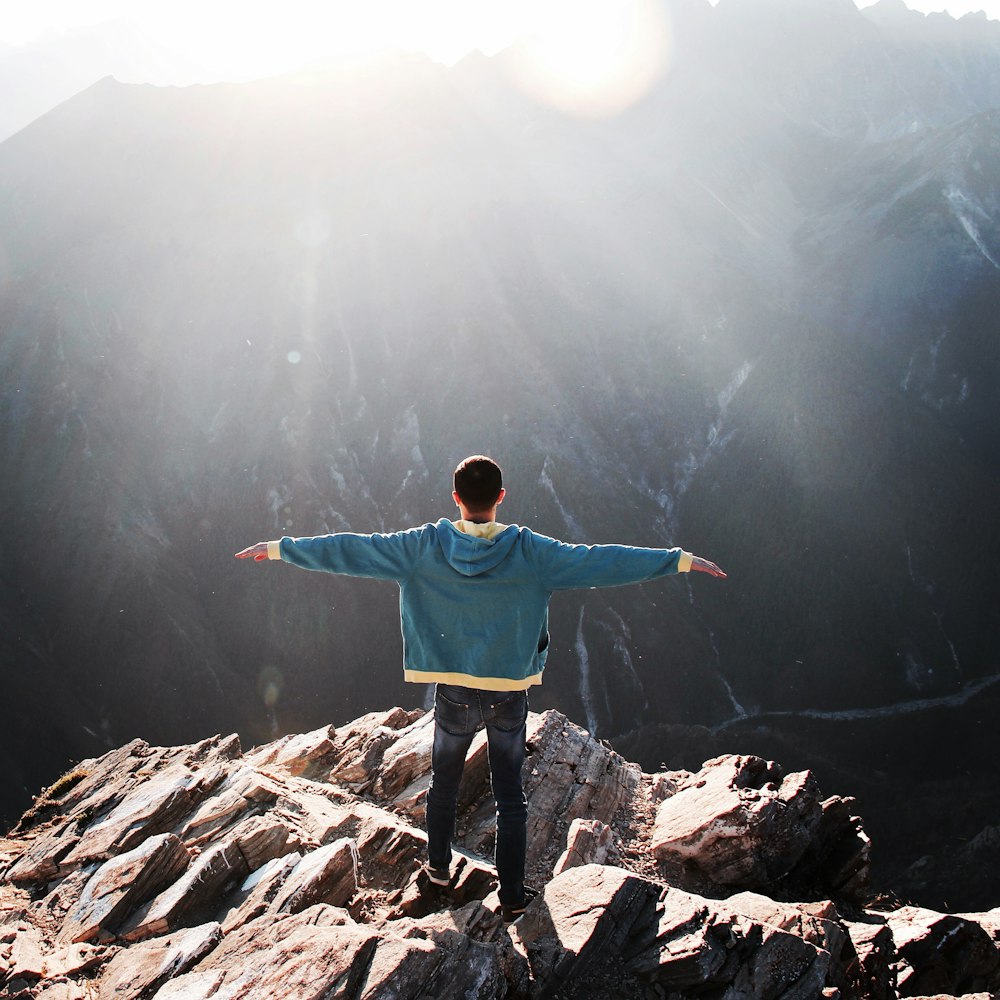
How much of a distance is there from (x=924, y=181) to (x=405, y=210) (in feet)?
177

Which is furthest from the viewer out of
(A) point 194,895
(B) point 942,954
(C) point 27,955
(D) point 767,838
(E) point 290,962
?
(D) point 767,838

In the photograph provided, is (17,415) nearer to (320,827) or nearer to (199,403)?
(199,403)

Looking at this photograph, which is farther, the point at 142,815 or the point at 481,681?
the point at 142,815

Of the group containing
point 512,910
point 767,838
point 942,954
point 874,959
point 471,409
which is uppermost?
point 471,409

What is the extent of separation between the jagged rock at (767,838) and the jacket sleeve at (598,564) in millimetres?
4224

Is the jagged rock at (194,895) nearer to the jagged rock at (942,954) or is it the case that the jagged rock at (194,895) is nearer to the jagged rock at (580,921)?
the jagged rock at (580,921)

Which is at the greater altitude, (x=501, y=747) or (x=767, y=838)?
(x=501, y=747)

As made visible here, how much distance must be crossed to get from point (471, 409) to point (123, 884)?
4640cm

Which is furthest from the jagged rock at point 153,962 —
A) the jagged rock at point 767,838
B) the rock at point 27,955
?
the jagged rock at point 767,838

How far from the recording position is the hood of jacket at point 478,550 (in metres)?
4.39

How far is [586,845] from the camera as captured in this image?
724 centimetres

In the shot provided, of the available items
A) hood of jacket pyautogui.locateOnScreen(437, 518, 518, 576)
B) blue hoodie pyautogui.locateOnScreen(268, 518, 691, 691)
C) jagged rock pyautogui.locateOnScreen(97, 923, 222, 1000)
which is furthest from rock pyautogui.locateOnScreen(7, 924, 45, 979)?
hood of jacket pyautogui.locateOnScreen(437, 518, 518, 576)

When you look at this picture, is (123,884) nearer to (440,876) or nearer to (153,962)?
(153,962)

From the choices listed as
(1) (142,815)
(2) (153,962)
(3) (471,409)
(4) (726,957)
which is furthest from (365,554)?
(3) (471,409)
